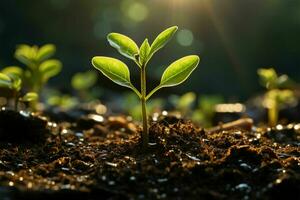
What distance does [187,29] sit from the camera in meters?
18.9

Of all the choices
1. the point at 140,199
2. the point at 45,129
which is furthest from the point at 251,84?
the point at 140,199

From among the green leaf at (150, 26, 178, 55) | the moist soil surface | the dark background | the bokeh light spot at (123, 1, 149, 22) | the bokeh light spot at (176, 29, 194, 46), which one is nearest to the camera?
the moist soil surface

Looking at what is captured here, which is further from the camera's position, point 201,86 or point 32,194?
point 201,86

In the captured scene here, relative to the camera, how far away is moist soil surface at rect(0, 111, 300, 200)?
1812 millimetres

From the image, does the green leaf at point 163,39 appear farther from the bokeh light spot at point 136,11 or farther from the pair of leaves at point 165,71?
the bokeh light spot at point 136,11

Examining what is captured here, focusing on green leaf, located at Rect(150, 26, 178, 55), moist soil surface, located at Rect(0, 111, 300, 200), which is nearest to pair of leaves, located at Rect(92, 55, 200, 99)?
green leaf, located at Rect(150, 26, 178, 55)

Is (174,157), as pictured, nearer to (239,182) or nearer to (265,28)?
(239,182)

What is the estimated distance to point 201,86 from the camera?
13.6m

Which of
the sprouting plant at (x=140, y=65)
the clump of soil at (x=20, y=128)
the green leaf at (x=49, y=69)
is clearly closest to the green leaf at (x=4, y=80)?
the clump of soil at (x=20, y=128)

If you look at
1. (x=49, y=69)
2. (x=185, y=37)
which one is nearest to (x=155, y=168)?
(x=49, y=69)

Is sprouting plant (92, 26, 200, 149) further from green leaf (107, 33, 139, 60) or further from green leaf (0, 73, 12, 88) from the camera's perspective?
green leaf (0, 73, 12, 88)

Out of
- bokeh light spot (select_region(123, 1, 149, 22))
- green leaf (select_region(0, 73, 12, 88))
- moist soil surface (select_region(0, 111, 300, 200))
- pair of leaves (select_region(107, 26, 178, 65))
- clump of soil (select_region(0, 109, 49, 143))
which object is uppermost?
bokeh light spot (select_region(123, 1, 149, 22))

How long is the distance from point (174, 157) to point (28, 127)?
1.02 metres

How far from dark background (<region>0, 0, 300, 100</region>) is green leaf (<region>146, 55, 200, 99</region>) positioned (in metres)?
13.7
